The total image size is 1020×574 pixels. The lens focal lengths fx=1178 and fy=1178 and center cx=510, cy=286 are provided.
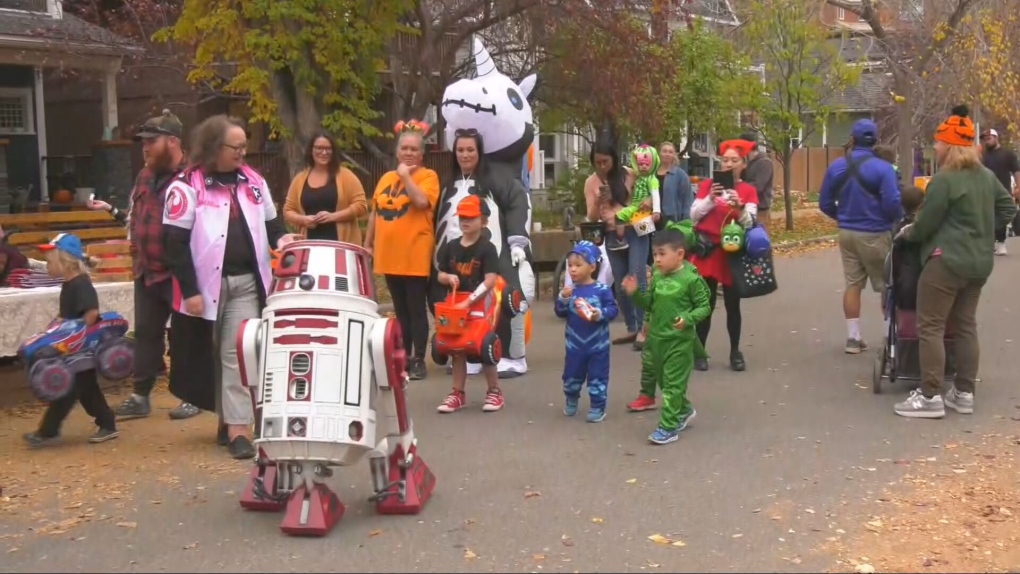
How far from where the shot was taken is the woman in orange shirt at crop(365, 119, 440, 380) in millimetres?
8539

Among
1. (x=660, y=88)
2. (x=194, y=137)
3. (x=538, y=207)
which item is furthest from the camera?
(x=538, y=207)

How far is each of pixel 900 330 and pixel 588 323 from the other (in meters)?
2.34

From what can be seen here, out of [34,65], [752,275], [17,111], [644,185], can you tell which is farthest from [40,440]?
[17,111]

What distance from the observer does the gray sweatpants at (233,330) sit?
6762 millimetres

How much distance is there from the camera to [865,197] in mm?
9352

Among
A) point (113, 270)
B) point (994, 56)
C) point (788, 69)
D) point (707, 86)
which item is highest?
point (994, 56)

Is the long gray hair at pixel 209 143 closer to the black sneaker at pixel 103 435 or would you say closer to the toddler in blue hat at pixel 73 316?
the toddler in blue hat at pixel 73 316

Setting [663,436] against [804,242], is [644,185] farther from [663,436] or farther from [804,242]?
[804,242]

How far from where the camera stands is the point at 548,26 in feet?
58.1

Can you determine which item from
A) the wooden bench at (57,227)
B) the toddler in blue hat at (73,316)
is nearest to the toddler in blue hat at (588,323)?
the toddler in blue hat at (73,316)

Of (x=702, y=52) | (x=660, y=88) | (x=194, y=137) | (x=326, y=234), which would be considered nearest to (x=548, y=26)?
(x=660, y=88)

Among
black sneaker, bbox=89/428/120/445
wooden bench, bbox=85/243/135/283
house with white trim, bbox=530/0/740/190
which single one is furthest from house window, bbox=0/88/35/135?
black sneaker, bbox=89/428/120/445

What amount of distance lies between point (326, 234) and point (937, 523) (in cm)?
483

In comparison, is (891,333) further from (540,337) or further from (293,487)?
(293,487)
